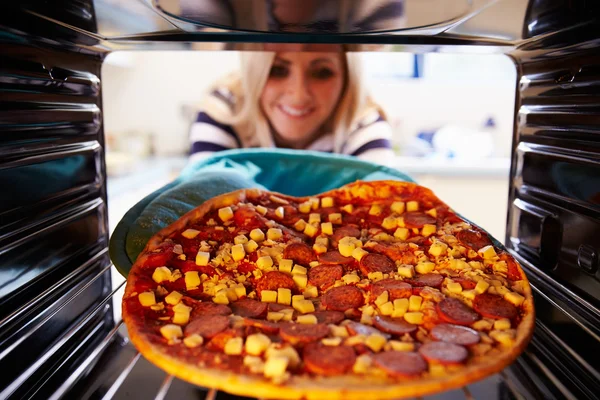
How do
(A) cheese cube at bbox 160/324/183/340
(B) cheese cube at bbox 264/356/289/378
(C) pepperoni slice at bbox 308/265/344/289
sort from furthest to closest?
(C) pepperoni slice at bbox 308/265/344/289, (A) cheese cube at bbox 160/324/183/340, (B) cheese cube at bbox 264/356/289/378

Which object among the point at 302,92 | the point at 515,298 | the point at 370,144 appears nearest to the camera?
the point at 515,298

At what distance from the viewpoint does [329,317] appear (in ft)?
2.84

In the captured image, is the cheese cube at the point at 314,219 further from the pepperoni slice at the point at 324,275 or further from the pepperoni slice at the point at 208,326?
the pepperoni slice at the point at 208,326

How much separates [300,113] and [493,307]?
1.72m

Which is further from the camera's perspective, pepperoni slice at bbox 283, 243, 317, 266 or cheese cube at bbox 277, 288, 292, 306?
pepperoni slice at bbox 283, 243, 317, 266

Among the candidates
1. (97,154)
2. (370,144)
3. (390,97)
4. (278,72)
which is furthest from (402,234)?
(390,97)

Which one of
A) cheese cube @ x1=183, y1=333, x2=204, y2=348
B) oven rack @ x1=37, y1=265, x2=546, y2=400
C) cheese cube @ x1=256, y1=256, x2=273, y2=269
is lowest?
oven rack @ x1=37, y1=265, x2=546, y2=400

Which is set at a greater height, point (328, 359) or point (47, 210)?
point (47, 210)

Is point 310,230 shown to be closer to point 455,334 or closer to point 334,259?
point 334,259

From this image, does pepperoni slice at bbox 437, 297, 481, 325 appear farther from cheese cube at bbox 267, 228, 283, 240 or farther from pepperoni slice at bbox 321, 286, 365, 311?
cheese cube at bbox 267, 228, 283, 240

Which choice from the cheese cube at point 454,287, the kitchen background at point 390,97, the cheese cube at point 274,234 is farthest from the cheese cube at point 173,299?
the kitchen background at point 390,97

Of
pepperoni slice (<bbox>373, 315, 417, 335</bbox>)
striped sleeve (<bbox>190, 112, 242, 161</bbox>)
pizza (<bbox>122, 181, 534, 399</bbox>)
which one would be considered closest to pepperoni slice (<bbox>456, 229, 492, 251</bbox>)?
A: pizza (<bbox>122, 181, 534, 399</bbox>)

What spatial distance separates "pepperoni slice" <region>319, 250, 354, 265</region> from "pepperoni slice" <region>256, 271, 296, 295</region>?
12 centimetres

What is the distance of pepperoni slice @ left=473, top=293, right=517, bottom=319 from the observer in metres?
0.87
